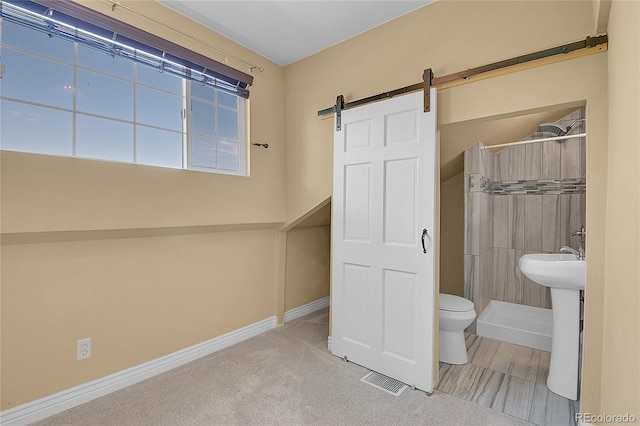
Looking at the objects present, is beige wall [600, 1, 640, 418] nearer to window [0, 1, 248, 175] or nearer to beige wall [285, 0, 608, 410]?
beige wall [285, 0, 608, 410]

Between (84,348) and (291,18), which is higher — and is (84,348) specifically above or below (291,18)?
below

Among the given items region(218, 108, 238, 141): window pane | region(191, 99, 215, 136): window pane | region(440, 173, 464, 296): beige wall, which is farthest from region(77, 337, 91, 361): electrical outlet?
region(440, 173, 464, 296): beige wall

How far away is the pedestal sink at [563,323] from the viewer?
74.9 inches

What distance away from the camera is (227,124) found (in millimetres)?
2660

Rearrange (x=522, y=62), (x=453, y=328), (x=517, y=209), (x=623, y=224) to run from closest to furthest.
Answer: (x=623, y=224), (x=522, y=62), (x=453, y=328), (x=517, y=209)

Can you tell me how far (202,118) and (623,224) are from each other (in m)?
2.56

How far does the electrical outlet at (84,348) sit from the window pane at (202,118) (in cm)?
157

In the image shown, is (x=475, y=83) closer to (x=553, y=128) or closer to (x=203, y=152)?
(x=553, y=128)

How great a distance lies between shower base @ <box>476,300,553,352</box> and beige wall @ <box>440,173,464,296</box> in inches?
15.6

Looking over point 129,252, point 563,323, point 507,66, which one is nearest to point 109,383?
point 129,252

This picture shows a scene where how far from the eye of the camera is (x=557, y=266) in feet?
6.23

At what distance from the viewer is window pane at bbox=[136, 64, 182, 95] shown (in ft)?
7.06

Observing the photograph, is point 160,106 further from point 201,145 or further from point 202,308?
point 202,308

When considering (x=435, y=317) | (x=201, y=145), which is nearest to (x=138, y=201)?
(x=201, y=145)
